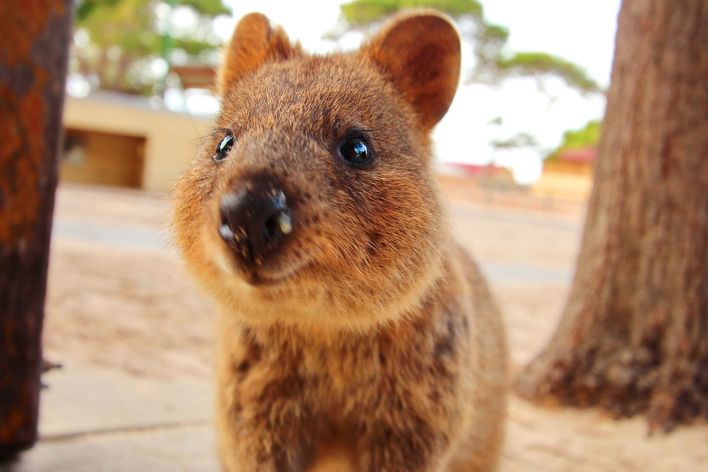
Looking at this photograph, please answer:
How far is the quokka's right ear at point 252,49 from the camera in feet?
8.33

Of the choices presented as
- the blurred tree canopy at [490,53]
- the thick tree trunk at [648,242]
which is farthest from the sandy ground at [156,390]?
the blurred tree canopy at [490,53]

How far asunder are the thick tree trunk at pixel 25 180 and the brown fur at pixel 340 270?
57 cm

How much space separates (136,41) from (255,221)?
107 feet

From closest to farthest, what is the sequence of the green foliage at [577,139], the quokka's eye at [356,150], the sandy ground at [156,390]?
the quokka's eye at [356,150]
the sandy ground at [156,390]
the green foliage at [577,139]

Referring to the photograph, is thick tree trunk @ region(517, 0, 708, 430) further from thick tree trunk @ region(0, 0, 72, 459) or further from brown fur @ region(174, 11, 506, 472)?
thick tree trunk @ region(0, 0, 72, 459)

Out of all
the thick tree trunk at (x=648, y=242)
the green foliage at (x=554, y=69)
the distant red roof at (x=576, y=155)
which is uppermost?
the green foliage at (x=554, y=69)

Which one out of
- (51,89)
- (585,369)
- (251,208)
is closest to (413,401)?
(251,208)

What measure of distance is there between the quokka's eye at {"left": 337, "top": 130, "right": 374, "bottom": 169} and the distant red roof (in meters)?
41.8

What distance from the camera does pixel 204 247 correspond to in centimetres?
186

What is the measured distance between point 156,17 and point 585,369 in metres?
31.2

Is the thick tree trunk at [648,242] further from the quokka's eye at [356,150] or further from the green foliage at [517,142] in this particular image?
the green foliage at [517,142]

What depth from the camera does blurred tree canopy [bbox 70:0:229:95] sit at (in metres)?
30.0

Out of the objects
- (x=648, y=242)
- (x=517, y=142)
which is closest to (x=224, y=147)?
(x=648, y=242)

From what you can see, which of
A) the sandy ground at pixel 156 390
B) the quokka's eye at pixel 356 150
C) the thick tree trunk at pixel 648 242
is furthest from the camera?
the thick tree trunk at pixel 648 242
